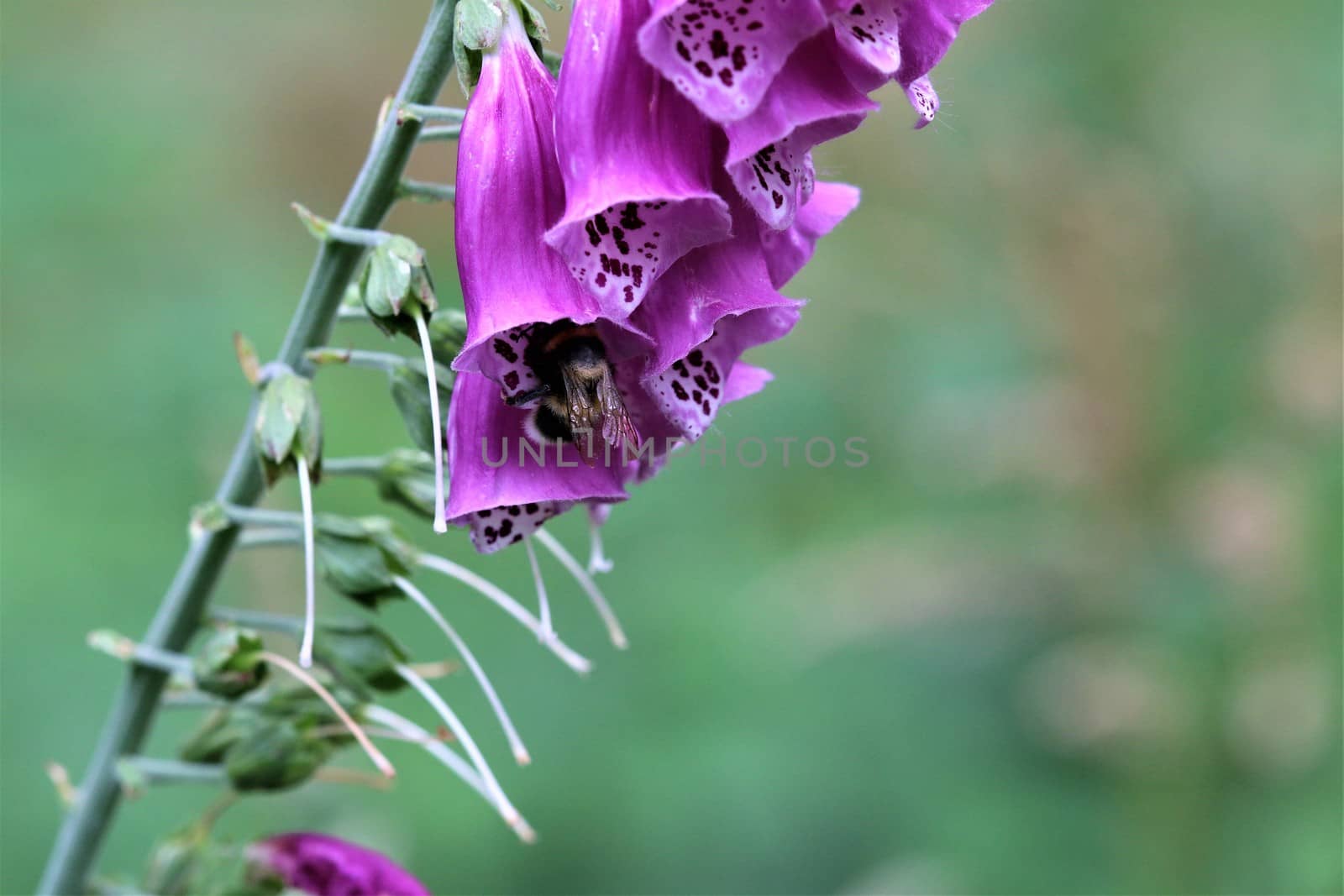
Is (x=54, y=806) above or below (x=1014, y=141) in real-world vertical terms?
below

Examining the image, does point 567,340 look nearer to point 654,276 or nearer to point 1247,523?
point 654,276

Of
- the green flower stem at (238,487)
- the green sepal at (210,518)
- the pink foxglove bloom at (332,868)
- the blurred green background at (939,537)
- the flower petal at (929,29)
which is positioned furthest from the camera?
the blurred green background at (939,537)

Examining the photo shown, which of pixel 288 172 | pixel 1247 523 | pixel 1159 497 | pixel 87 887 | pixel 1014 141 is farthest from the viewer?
pixel 288 172

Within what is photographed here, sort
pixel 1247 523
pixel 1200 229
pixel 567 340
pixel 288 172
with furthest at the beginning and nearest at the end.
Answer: pixel 288 172 → pixel 1200 229 → pixel 1247 523 → pixel 567 340

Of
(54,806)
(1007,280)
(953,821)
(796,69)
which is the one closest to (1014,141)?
(1007,280)

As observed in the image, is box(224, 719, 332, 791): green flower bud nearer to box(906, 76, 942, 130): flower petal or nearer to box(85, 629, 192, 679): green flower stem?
box(85, 629, 192, 679): green flower stem

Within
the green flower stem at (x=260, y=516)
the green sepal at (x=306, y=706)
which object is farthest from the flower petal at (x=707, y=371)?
the green sepal at (x=306, y=706)

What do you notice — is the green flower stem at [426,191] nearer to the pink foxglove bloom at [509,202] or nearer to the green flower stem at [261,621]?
the pink foxglove bloom at [509,202]
